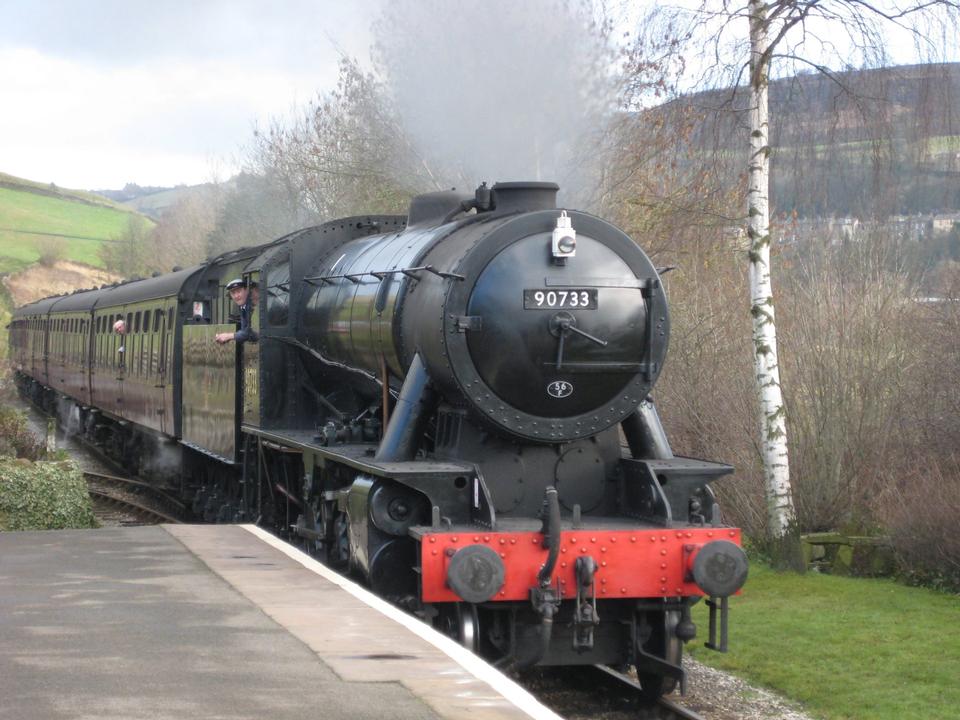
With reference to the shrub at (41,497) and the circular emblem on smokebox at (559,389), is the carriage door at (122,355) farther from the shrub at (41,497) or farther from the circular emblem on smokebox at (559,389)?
the circular emblem on smokebox at (559,389)

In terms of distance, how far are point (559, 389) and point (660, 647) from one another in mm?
1642

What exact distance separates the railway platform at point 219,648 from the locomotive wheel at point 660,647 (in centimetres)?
177

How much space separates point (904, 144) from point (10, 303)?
56550 mm

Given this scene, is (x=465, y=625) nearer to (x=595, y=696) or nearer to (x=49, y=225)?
(x=595, y=696)

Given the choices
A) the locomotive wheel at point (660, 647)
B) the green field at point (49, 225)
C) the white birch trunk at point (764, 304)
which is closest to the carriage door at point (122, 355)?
the white birch trunk at point (764, 304)

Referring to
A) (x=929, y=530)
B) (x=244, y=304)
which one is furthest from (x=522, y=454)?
(x=929, y=530)

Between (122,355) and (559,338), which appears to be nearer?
(559,338)

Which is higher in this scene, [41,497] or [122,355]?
[122,355]

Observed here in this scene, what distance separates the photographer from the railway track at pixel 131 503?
53.0ft

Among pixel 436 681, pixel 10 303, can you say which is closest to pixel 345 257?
pixel 436 681

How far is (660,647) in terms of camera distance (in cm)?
735

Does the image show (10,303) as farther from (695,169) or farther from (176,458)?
(695,169)

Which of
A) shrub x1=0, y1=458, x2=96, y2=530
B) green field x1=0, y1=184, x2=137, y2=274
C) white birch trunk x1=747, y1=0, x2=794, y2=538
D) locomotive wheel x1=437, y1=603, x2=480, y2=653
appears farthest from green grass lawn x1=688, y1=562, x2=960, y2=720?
green field x1=0, y1=184, x2=137, y2=274

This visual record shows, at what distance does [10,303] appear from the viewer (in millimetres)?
60000
